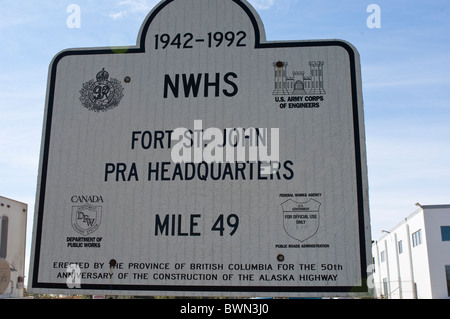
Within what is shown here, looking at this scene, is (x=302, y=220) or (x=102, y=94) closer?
(x=302, y=220)

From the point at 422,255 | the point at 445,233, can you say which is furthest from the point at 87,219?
the point at 422,255

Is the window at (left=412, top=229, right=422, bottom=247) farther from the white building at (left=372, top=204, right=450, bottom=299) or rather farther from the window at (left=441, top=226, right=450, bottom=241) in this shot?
the window at (left=441, top=226, right=450, bottom=241)

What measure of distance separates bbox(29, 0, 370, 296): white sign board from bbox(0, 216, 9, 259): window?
277cm

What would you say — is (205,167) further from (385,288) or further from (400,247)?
(385,288)

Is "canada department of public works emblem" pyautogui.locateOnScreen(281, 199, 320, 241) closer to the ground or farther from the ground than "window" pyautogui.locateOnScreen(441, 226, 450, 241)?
closer to the ground

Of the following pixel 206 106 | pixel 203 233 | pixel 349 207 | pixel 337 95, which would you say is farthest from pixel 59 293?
pixel 337 95

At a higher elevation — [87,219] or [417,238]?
[417,238]

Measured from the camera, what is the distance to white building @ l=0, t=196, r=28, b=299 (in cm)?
752

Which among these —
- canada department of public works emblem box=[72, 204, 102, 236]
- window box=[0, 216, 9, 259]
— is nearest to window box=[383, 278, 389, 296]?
window box=[0, 216, 9, 259]

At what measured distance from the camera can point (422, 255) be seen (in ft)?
131

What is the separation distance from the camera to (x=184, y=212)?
4.92m

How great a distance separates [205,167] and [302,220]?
3.95ft
